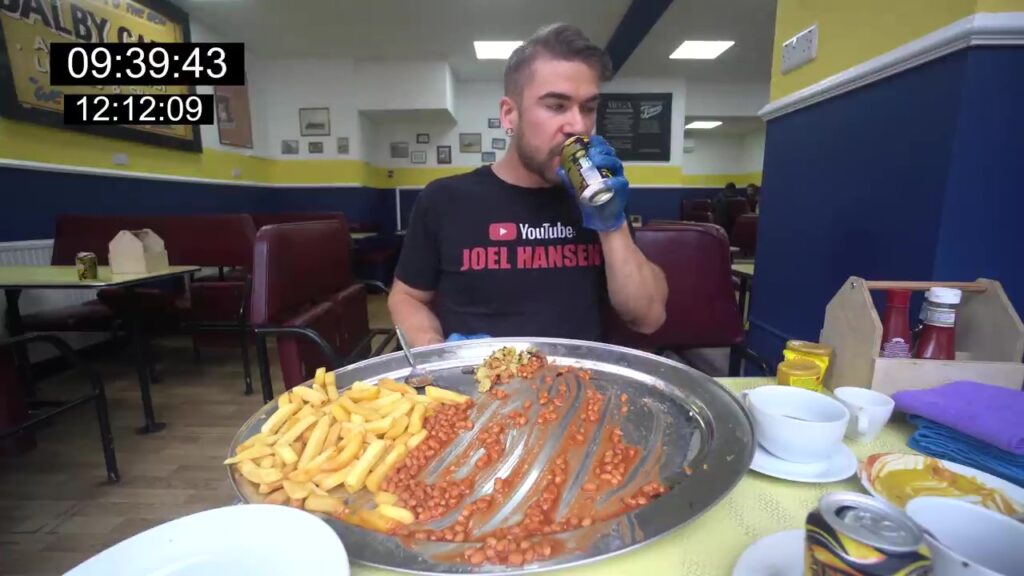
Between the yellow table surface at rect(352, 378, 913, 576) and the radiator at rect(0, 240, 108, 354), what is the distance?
163 inches

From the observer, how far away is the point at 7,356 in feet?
7.20

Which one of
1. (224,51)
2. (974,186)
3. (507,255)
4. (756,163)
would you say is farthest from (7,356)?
(756,163)

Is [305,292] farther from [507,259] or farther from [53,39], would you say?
[53,39]

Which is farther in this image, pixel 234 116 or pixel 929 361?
pixel 234 116

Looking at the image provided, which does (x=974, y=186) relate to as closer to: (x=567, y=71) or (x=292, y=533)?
(x=567, y=71)

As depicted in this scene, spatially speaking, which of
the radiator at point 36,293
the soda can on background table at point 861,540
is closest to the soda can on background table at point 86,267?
the radiator at point 36,293

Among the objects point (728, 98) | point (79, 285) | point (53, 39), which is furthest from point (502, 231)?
point (728, 98)

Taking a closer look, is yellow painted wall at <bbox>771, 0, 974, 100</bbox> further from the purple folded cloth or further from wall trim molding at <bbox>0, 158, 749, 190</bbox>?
wall trim molding at <bbox>0, 158, 749, 190</bbox>

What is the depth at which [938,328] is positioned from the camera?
833 mm

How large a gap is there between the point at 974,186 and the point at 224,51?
6.92 metres

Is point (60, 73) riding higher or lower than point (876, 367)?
higher

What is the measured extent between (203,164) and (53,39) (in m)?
1.97

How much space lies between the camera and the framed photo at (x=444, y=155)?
8.70 metres

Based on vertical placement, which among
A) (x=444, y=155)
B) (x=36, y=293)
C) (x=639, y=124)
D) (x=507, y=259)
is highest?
(x=639, y=124)
